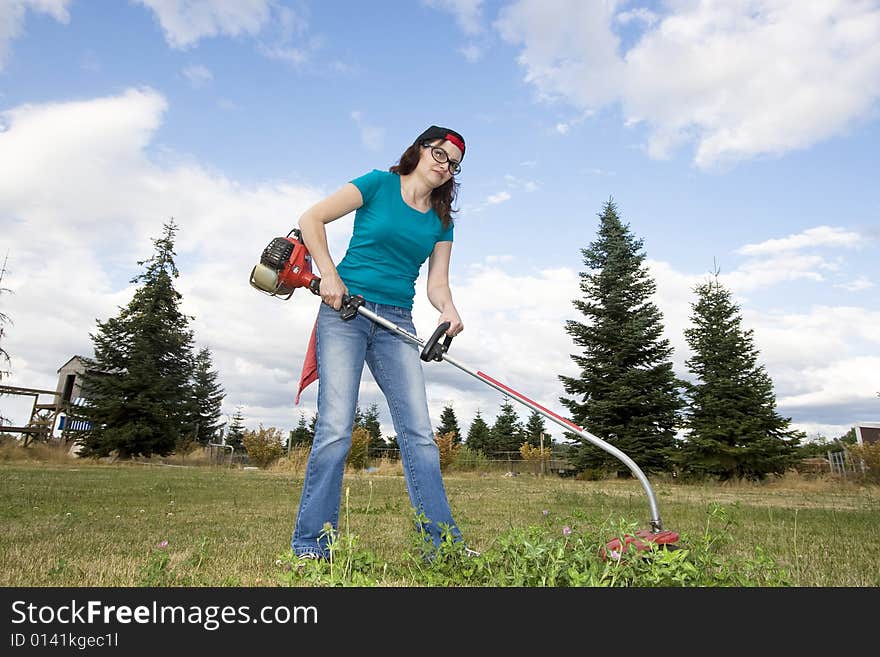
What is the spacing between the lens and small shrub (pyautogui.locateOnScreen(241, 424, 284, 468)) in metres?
19.0

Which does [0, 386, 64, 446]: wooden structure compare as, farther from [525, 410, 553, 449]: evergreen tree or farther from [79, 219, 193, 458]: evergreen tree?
[525, 410, 553, 449]: evergreen tree

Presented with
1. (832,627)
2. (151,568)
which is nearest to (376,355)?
(151,568)

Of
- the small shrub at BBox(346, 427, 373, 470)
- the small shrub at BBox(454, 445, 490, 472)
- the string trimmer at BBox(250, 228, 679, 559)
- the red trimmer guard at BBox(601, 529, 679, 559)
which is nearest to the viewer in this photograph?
the red trimmer guard at BBox(601, 529, 679, 559)

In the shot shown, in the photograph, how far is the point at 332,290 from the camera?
296 centimetres

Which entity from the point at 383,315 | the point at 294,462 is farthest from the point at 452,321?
the point at 294,462

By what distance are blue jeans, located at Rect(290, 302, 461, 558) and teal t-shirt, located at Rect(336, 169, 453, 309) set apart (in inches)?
4.1

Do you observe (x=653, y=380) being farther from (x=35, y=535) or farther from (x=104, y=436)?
(x=104, y=436)

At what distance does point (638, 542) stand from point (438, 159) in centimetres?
201

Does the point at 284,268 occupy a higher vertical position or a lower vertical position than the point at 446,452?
higher

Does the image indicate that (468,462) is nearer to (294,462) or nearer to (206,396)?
(294,462)

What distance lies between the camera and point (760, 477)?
17234 millimetres

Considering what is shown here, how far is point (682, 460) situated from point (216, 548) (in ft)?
52.3

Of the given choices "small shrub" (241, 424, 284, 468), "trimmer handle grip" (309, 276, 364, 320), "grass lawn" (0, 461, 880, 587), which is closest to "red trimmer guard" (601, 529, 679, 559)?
"grass lawn" (0, 461, 880, 587)

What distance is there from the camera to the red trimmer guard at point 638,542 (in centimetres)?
231
